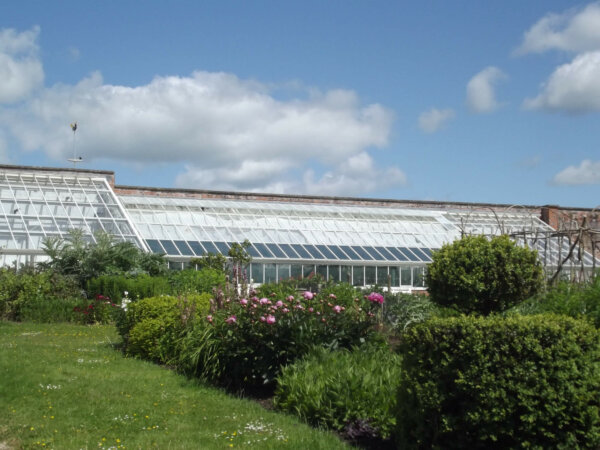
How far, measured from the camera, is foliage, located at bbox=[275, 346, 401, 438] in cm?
690

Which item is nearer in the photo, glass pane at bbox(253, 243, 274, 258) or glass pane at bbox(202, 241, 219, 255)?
glass pane at bbox(202, 241, 219, 255)

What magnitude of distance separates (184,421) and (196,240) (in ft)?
61.0

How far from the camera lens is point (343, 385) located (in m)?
7.20

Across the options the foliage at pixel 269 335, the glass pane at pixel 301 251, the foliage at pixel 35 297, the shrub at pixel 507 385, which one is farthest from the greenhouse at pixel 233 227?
the shrub at pixel 507 385

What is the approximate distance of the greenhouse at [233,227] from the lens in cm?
2459

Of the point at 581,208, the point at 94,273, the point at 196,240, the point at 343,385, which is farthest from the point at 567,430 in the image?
the point at 581,208

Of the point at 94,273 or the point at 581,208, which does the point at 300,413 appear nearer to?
the point at 94,273

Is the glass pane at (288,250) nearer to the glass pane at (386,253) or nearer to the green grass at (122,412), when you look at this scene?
the glass pane at (386,253)

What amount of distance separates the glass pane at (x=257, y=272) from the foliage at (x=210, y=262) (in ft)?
4.82

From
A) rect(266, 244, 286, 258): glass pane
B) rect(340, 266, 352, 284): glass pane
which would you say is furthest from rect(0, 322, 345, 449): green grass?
rect(340, 266, 352, 284): glass pane

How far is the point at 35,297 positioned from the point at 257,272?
339 inches

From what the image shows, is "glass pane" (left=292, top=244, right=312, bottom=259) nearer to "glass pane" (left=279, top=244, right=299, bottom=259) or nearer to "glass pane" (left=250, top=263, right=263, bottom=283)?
"glass pane" (left=279, top=244, right=299, bottom=259)

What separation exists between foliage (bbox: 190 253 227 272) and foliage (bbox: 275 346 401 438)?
15.1 meters

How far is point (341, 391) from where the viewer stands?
7.15 metres
